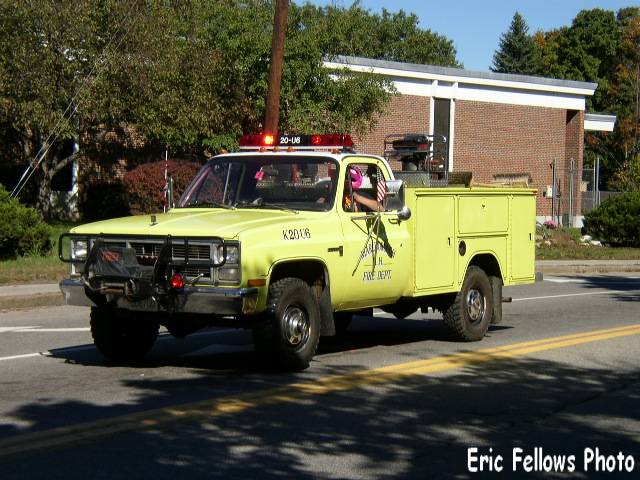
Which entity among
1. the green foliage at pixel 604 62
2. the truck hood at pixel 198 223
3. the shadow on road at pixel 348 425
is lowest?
the shadow on road at pixel 348 425

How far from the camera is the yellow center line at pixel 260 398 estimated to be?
7.27 meters

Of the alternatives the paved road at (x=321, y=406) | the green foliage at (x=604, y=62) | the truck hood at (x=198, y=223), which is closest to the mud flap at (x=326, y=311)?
the paved road at (x=321, y=406)

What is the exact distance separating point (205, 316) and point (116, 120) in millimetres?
18135

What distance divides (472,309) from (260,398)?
15.1ft

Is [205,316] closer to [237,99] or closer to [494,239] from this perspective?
[494,239]

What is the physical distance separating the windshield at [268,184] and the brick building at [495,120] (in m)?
28.4

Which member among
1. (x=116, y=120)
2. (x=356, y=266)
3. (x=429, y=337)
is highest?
(x=116, y=120)

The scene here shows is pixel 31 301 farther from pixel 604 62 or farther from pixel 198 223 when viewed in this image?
pixel 604 62

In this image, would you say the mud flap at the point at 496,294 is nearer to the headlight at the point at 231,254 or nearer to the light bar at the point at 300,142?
the light bar at the point at 300,142

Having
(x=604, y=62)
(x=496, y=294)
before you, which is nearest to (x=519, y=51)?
(x=604, y=62)

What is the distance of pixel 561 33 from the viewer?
293ft

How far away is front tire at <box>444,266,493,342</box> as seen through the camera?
40.8 ft

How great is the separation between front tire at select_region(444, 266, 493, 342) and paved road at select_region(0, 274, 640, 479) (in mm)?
170

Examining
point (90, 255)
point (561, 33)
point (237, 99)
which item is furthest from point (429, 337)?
point (561, 33)
